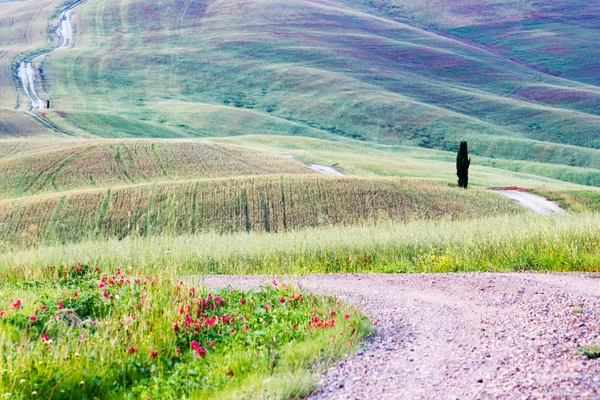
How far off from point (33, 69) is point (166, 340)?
113431mm

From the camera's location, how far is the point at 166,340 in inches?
323

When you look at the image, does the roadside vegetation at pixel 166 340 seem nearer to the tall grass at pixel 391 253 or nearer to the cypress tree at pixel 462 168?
the tall grass at pixel 391 253

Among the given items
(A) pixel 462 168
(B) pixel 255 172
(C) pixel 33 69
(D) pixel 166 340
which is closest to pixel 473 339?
(D) pixel 166 340

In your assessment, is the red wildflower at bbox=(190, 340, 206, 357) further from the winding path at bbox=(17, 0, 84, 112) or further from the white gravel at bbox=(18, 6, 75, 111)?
the white gravel at bbox=(18, 6, 75, 111)

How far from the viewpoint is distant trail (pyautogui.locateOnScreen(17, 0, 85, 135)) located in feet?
258

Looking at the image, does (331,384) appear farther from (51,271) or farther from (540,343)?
(51,271)

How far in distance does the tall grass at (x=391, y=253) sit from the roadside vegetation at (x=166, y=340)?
3.97m

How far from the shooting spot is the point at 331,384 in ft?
22.9

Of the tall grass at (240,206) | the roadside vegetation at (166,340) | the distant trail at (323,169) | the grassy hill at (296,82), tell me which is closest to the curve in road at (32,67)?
the grassy hill at (296,82)

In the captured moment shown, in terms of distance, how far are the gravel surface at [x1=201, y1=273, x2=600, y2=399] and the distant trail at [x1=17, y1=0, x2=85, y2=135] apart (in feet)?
219

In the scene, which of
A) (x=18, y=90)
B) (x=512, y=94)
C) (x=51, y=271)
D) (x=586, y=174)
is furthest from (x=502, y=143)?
(x=51, y=271)

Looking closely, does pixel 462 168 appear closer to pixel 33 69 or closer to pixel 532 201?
pixel 532 201

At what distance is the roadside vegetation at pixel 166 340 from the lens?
22.8 ft

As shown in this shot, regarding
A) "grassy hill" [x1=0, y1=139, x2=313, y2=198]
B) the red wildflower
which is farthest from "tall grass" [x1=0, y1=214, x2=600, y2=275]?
"grassy hill" [x1=0, y1=139, x2=313, y2=198]
